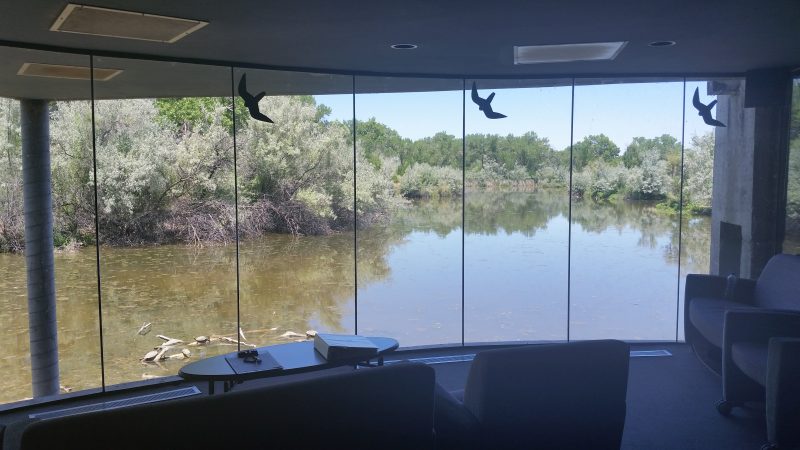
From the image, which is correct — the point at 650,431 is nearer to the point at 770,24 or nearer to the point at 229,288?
the point at 770,24

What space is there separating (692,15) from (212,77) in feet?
12.0

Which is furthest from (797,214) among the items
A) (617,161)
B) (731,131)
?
(617,161)

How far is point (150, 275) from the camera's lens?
11484mm

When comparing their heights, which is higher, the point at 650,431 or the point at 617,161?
the point at 617,161

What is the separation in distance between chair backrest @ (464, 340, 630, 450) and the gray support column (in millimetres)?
5012

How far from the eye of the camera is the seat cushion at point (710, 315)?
173 inches

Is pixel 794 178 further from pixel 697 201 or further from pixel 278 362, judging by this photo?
pixel 278 362

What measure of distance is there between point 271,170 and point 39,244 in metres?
4.48

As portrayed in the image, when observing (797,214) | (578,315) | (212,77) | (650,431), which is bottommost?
(578,315)

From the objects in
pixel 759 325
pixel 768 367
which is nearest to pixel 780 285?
pixel 759 325

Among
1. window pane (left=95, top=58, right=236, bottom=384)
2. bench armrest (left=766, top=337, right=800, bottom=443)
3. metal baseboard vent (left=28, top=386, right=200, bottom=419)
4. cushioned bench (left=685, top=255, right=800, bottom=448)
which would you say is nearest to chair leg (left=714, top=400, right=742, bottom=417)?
cushioned bench (left=685, top=255, right=800, bottom=448)

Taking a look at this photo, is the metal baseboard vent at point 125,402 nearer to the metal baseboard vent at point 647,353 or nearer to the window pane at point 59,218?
the window pane at point 59,218

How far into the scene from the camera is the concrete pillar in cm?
553

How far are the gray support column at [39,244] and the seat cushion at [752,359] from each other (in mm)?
5710
